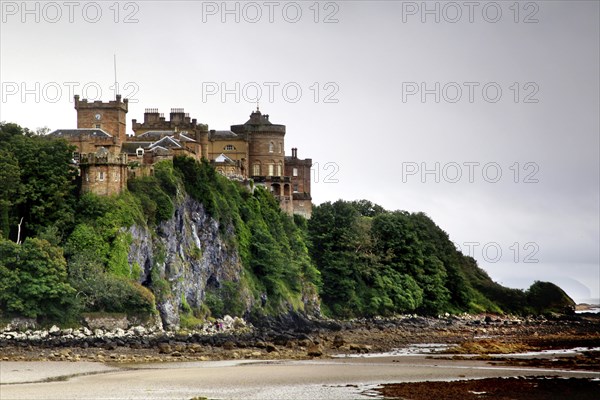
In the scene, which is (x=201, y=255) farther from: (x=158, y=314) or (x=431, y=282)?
(x=431, y=282)

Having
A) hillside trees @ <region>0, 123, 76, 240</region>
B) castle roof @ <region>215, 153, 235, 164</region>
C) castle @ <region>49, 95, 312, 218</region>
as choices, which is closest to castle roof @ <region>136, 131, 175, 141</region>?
castle @ <region>49, 95, 312, 218</region>

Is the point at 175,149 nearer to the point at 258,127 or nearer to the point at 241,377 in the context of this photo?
the point at 258,127

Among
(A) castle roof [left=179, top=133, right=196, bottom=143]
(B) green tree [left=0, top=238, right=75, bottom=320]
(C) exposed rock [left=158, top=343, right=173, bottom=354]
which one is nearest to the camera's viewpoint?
(C) exposed rock [left=158, top=343, right=173, bottom=354]

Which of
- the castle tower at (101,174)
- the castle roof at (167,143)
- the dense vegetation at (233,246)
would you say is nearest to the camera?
the dense vegetation at (233,246)

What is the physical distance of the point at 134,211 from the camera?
301 feet

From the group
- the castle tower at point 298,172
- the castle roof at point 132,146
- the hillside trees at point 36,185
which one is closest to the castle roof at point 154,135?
the castle roof at point 132,146

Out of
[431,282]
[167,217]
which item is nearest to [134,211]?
[167,217]

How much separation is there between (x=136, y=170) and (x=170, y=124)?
32347 mm

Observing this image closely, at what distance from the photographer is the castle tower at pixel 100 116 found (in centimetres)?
11631

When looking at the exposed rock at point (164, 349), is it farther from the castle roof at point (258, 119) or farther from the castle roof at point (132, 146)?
the castle roof at point (258, 119)

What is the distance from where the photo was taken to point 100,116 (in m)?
117

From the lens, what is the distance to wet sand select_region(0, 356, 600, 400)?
179 feet

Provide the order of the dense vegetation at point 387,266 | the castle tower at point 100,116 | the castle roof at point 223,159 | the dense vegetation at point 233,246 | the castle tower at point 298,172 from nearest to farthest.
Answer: the dense vegetation at point 233,246
the castle tower at point 100,116
the castle roof at point 223,159
the dense vegetation at point 387,266
the castle tower at point 298,172

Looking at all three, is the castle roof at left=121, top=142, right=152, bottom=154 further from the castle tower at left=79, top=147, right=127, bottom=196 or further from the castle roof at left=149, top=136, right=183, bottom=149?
the castle tower at left=79, top=147, right=127, bottom=196
